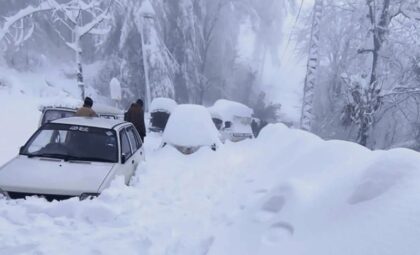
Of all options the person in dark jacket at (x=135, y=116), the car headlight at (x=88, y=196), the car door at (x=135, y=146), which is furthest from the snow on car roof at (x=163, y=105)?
the car headlight at (x=88, y=196)

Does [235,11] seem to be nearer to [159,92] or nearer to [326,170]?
[159,92]

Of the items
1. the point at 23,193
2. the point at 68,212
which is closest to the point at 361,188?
the point at 68,212

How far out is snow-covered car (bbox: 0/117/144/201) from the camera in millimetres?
4883

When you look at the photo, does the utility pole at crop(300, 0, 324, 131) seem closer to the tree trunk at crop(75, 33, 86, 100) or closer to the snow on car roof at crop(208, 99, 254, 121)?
the snow on car roof at crop(208, 99, 254, 121)

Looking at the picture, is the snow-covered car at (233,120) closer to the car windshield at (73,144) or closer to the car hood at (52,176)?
the car windshield at (73,144)

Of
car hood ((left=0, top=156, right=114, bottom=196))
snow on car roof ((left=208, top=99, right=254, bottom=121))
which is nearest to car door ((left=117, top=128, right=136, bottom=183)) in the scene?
car hood ((left=0, top=156, right=114, bottom=196))

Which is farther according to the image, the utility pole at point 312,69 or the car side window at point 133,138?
the utility pole at point 312,69

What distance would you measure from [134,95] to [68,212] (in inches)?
999

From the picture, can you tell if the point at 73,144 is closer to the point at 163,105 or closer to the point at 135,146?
the point at 135,146

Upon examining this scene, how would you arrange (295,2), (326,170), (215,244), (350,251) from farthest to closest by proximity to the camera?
(295,2), (326,170), (215,244), (350,251)

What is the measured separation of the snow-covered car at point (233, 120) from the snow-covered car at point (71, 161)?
36.5 ft

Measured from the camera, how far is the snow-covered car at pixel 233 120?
711 inches

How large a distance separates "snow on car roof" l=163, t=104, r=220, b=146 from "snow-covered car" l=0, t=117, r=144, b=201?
3014 millimetres

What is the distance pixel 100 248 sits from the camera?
3875mm
